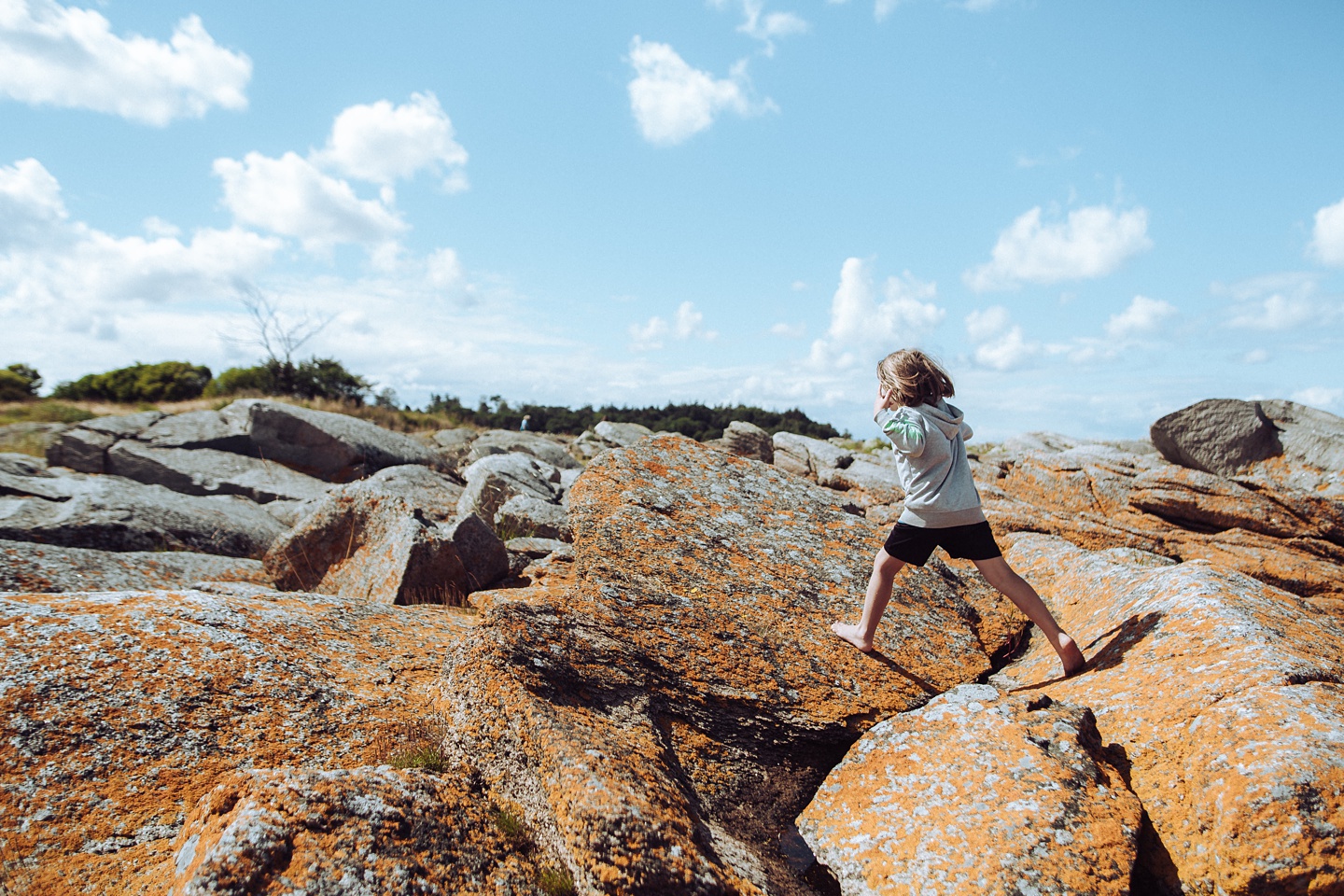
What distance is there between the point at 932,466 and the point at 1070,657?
1.80 m

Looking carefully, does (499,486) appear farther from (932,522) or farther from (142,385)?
(142,385)

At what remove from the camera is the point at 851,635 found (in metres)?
5.89

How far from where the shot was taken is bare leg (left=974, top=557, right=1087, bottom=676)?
572 centimetres

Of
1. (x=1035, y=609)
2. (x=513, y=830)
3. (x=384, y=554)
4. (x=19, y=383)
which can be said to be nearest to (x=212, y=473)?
(x=384, y=554)

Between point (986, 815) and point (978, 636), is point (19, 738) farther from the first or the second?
point (978, 636)

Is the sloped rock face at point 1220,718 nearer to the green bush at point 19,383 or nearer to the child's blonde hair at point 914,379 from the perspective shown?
the child's blonde hair at point 914,379

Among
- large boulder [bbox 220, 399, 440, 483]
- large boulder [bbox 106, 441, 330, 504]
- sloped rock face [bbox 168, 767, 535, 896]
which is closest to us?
sloped rock face [bbox 168, 767, 535, 896]

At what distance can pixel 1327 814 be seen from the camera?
12.2ft

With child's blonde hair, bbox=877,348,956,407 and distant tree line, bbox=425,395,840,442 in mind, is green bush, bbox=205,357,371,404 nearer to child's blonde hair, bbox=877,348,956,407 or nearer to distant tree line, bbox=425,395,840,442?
distant tree line, bbox=425,395,840,442

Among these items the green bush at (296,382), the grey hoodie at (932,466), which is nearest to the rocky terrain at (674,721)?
the grey hoodie at (932,466)

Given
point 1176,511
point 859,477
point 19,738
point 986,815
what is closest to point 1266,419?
point 1176,511

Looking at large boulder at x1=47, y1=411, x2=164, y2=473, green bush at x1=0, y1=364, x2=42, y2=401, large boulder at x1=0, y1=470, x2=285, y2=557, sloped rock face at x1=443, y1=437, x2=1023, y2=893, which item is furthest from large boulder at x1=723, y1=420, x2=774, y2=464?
green bush at x1=0, y1=364, x2=42, y2=401

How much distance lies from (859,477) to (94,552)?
11340 millimetres

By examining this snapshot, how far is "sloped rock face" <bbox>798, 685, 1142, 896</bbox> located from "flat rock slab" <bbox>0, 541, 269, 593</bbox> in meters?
7.10
